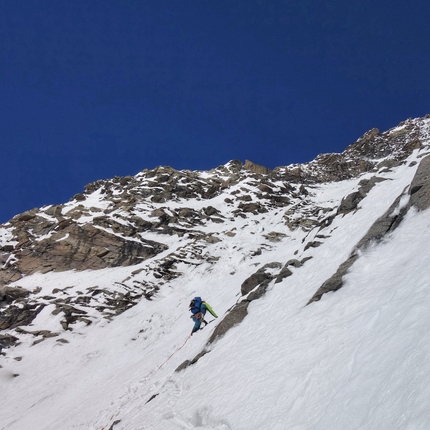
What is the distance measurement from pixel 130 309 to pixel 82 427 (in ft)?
47.8

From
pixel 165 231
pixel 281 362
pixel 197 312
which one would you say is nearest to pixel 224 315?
pixel 197 312

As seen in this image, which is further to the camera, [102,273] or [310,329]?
[102,273]

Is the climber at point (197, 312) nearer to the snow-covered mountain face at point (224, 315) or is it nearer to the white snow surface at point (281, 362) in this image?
the snow-covered mountain face at point (224, 315)

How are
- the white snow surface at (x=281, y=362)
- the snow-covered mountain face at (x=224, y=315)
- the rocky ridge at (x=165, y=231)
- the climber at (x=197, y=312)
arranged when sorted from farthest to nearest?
the rocky ridge at (x=165, y=231)
the climber at (x=197, y=312)
the snow-covered mountain face at (x=224, y=315)
the white snow surface at (x=281, y=362)

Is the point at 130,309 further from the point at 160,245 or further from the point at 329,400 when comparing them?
the point at 329,400

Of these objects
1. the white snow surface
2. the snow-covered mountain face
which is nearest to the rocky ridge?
the snow-covered mountain face

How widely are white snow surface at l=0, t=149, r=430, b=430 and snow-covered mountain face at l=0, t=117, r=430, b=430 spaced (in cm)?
4

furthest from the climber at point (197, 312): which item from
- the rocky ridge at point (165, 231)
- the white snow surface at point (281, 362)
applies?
the rocky ridge at point (165, 231)

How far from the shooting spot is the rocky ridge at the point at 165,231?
56.8 ft

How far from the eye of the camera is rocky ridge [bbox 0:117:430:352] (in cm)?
1731

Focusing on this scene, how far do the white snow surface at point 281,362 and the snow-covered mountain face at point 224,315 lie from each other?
4 centimetres

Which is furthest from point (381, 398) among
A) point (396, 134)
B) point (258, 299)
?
point (396, 134)

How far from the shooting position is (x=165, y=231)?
44.9 meters

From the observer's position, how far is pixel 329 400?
5.21 m
